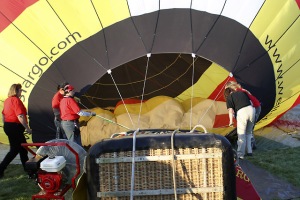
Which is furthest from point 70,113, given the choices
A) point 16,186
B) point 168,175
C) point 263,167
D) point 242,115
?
point 168,175

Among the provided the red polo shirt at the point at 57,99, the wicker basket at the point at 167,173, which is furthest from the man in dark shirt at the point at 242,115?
the wicker basket at the point at 167,173

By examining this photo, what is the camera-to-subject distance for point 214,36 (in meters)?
4.48

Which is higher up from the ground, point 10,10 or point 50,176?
point 10,10

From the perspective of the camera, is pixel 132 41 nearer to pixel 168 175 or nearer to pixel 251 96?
pixel 251 96

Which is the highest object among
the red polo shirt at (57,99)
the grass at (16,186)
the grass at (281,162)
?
the red polo shirt at (57,99)

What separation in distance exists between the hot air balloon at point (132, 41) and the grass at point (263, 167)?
55 cm

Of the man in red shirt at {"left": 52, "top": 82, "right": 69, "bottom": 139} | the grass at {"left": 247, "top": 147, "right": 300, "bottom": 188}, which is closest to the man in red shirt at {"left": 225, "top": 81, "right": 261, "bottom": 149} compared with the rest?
the grass at {"left": 247, "top": 147, "right": 300, "bottom": 188}

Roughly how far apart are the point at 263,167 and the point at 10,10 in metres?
3.21

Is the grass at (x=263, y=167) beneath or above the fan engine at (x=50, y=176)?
beneath

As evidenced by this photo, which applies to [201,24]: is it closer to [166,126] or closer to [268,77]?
[268,77]

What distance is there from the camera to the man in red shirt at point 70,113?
4523 millimetres

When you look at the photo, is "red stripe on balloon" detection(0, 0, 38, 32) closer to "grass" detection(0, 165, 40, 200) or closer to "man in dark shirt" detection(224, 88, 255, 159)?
"grass" detection(0, 165, 40, 200)

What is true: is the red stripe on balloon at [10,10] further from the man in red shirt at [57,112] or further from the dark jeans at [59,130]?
the dark jeans at [59,130]

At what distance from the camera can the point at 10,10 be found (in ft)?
15.6
